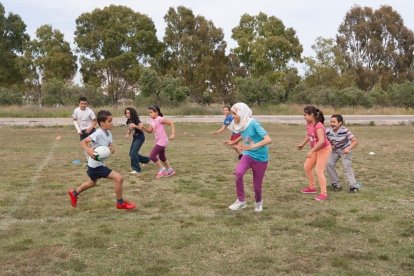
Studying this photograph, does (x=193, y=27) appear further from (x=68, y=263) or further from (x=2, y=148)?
(x=68, y=263)

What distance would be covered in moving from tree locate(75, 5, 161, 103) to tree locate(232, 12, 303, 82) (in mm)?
9470

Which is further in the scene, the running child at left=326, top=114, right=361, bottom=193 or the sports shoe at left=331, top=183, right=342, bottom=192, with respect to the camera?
the sports shoe at left=331, top=183, right=342, bottom=192

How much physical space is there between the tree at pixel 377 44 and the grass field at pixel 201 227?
55.6 metres

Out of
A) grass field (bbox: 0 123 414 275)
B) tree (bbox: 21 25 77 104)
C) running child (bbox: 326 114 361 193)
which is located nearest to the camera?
grass field (bbox: 0 123 414 275)

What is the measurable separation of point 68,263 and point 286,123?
2587cm

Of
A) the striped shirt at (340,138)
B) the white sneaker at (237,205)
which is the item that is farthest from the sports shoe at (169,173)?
the striped shirt at (340,138)

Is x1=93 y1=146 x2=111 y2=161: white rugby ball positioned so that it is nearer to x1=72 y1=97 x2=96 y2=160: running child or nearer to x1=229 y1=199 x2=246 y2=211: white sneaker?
x1=229 y1=199 x2=246 y2=211: white sneaker

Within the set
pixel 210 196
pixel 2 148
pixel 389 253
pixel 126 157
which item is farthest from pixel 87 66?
pixel 389 253

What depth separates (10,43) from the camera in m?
50.1

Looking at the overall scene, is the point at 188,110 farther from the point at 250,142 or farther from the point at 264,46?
the point at 250,142

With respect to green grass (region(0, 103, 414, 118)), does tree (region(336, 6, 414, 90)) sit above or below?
above

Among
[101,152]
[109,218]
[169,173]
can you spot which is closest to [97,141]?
[101,152]

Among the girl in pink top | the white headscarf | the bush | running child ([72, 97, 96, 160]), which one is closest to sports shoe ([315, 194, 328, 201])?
the girl in pink top

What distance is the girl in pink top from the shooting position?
8.04 meters
